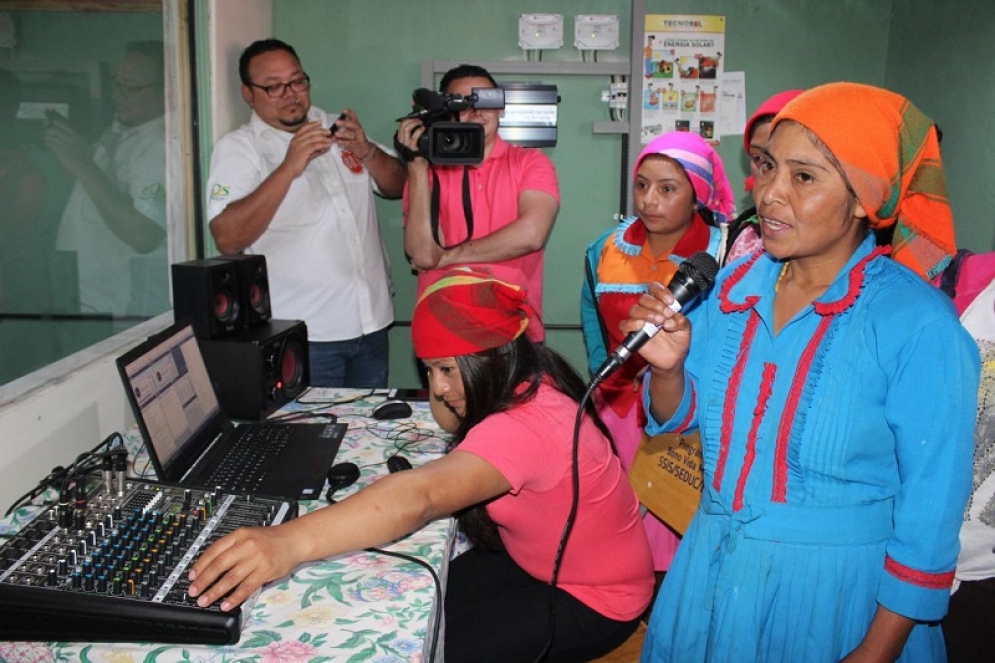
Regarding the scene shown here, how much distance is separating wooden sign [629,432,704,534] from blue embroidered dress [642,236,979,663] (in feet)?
2.07

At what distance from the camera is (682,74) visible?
337 cm

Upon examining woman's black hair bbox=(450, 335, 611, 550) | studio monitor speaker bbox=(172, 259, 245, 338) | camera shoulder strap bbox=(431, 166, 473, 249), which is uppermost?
camera shoulder strap bbox=(431, 166, 473, 249)

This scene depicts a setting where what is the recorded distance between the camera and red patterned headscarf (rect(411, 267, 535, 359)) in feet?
4.69

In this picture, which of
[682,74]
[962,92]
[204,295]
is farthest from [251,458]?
[962,92]

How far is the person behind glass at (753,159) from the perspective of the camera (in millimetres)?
1531

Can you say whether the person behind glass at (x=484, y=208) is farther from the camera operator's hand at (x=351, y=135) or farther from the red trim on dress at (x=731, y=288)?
the red trim on dress at (x=731, y=288)

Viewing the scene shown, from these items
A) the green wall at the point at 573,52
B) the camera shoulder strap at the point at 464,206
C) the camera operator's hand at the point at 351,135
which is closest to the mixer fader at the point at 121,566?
Answer: the camera shoulder strap at the point at 464,206

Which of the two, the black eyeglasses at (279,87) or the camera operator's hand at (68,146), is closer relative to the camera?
the camera operator's hand at (68,146)

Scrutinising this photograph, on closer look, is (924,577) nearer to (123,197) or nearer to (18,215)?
(18,215)

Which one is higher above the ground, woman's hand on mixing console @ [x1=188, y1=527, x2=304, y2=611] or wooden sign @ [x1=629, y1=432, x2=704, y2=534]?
woman's hand on mixing console @ [x1=188, y1=527, x2=304, y2=611]

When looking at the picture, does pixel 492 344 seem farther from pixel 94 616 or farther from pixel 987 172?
pixel 987 172

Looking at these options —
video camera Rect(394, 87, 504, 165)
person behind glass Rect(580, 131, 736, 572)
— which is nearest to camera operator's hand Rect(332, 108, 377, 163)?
video camera Rect(394, 87, 504, 165)

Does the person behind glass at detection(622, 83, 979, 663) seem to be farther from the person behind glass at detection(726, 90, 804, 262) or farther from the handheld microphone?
the person behind glass at detection(726, 90, 804, 262)

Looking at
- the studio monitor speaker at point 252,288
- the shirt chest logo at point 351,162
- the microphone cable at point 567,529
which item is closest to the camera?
the microphone cable at point 567,529
